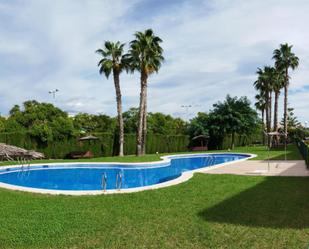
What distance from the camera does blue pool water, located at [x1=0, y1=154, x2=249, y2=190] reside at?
46.6 ft

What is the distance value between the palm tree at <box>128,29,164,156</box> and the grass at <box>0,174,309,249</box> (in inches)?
685

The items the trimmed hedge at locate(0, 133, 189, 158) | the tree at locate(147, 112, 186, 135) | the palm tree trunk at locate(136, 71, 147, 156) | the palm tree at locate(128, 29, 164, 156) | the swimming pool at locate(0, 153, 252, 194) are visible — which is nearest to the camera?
the swimming pool at locate(0, 153, 252, 194)

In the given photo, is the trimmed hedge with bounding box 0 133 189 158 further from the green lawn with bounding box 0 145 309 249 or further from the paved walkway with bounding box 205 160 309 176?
the green lawn with bounding box 0 145 309 249

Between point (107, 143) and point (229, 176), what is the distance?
18.4 meters

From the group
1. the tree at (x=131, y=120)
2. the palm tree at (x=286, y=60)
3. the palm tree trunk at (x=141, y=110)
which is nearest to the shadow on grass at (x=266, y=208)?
the palm tree trunk at (x=141, y=110)

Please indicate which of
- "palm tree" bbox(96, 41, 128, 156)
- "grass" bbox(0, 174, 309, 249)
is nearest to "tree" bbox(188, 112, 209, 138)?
"palm tree" bbox(96, 41, 128, 156)

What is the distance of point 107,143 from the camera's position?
29.7 meters

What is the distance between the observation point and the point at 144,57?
26.3m

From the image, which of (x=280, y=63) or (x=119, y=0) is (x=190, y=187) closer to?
(x=119, y=0)

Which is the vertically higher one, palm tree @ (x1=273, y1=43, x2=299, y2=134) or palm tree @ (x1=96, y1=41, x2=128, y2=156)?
palm tree @ (x1=273, y1=43, x2=299, y2=134)

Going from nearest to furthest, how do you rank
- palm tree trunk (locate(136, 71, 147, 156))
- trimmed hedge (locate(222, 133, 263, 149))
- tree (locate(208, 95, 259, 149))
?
palm tree trunk (locate(136, 71, 147, 156)) < tree (locate(208, 95, 259, 149)) < trimmed hedge (locate(222, 133, 263, 149))

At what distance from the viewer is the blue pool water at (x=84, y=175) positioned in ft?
46.6

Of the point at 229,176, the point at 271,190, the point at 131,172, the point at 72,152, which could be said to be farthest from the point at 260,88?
the point at 271,190

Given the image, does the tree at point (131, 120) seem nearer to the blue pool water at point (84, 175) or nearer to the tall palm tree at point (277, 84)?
the tall palm tree at point (277, 84)
